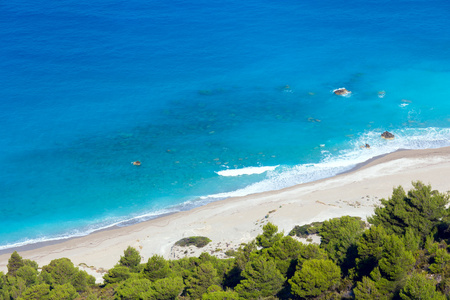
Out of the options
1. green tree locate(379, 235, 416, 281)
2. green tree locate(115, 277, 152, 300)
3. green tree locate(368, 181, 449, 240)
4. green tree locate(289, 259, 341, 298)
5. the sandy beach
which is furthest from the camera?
the sandy beach

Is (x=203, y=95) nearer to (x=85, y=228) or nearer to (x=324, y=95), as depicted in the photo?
(x=324, y=95)

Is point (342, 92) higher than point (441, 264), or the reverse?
point (342, 92)

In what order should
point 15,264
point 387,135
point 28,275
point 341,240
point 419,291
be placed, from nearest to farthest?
point 419,291
point 341,240
point 28,275
point 15,264
point 387,135

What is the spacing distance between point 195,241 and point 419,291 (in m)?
22.8

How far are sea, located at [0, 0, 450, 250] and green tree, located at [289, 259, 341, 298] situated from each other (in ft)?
82.1

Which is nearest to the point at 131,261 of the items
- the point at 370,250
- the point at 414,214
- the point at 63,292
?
the point at 63,292

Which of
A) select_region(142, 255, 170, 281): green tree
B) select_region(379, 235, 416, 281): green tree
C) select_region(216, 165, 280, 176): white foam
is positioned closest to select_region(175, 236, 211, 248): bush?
select_region(142, 255, 170, 281): green tree

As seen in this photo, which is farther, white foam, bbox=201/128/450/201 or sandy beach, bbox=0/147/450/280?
white foam, bbox=201/128/450/201

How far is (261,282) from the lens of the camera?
25125 mm

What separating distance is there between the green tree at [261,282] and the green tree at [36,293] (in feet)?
41.3

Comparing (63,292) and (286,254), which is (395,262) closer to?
(286,254)

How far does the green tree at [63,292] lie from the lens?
27500 mm

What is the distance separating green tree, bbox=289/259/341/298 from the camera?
22719 mm

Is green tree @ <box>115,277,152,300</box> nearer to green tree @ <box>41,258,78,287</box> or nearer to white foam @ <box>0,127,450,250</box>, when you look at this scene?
green tree @ <box>41,258,78,287</box>
